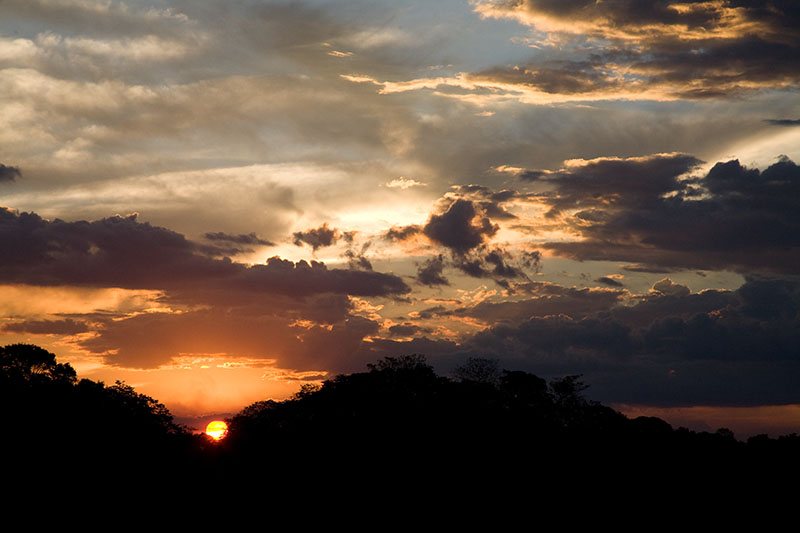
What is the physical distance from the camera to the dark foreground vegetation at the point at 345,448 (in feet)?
249

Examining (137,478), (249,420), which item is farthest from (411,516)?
(249,420)

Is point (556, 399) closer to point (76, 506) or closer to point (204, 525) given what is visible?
point (204, 525)

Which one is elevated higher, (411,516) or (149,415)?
(149,415)

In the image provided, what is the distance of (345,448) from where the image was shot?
3957 inches

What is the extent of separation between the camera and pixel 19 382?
92.2m

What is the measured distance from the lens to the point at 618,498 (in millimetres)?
91438

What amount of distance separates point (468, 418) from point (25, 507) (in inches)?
2466

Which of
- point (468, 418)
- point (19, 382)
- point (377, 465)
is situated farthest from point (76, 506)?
point (468, 418)

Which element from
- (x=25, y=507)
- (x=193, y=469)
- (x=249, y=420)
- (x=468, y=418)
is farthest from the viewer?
(x=249, y=420)

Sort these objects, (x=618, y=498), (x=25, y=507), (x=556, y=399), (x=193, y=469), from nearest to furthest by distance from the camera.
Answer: (x=25, y=507)
(x=193, y=469)
(x=618, y=498)
(x=556, y=399)

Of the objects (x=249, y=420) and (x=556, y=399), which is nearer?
(x=249, y=420)

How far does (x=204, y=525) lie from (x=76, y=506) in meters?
12.0

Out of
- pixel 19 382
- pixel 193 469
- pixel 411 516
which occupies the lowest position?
pixel 411 516

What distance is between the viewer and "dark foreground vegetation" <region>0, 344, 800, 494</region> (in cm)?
7594
